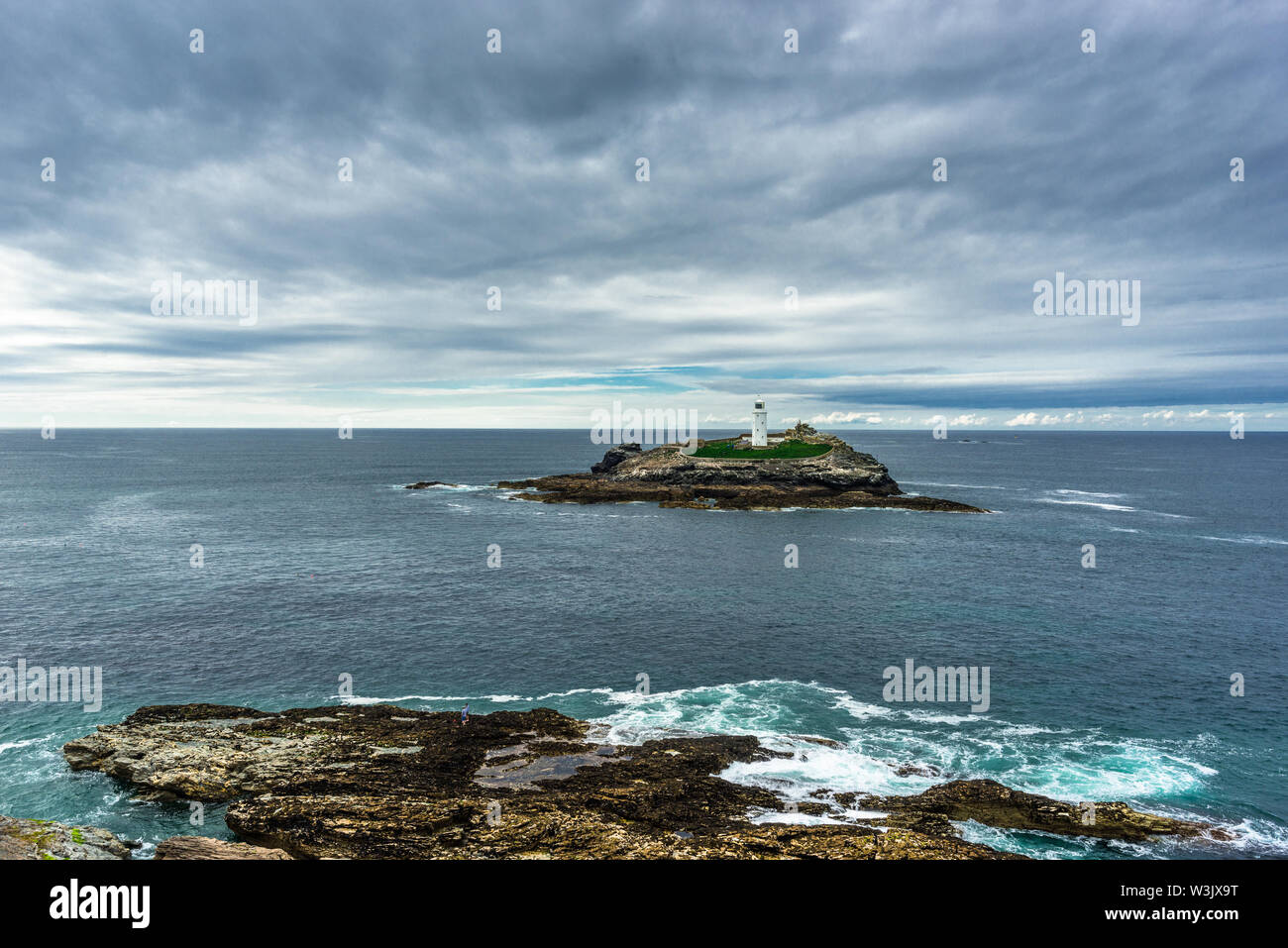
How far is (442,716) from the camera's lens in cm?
3472

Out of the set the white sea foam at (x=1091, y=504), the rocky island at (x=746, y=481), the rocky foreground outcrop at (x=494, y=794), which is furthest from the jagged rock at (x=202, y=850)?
the white sea foam at (x=1091, y=504)

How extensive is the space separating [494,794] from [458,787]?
6.00 ft

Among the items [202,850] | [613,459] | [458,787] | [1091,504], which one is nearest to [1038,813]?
[458,787]

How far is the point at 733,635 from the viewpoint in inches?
1961

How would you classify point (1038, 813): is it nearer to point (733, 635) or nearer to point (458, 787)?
point (458, 787)

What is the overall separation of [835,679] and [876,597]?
68.0 ft

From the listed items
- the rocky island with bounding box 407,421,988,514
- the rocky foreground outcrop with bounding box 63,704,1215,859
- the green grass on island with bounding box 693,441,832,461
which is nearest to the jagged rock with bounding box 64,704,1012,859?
the rocky foreground outcrop with bounding box 63,704,1215,859

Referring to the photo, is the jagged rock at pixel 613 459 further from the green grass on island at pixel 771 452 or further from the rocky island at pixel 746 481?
the green grass on island at pixel 771 452

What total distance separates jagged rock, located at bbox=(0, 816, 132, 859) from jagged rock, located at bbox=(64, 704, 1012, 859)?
351cm

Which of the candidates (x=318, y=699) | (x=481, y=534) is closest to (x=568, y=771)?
(x=318, y=699)

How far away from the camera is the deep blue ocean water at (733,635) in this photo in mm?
30719
